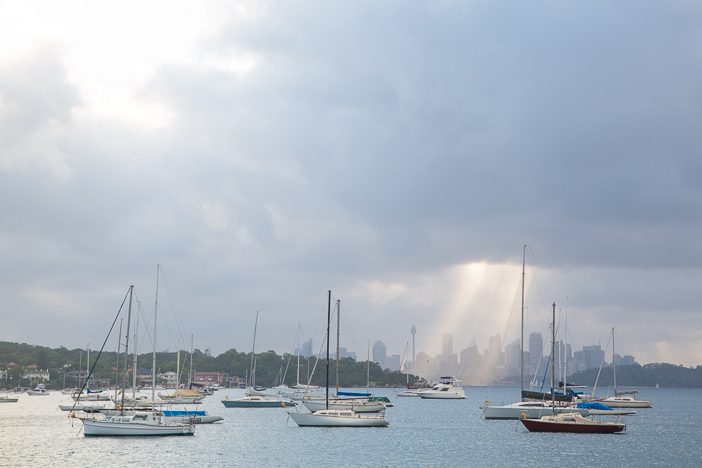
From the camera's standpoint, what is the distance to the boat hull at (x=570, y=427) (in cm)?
Result: 9462

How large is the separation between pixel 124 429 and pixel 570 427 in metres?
47.8

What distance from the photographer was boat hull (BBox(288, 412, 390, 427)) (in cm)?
9850

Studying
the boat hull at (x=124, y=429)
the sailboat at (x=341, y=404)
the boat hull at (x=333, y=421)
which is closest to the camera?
the boat hull at (x=124, y=429)


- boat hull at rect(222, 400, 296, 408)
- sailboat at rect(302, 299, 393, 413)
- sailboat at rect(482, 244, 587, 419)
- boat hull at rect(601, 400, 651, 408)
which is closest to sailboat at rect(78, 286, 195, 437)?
sailboat at rect(302, 299, 393, 413)

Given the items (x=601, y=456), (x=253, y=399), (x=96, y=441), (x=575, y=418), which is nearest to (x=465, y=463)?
(x=601, y=456)

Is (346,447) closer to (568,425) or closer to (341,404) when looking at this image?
(568,425)

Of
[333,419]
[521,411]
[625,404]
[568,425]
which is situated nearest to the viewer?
[568,425]

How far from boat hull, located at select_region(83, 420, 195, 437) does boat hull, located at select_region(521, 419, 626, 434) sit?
130 ft

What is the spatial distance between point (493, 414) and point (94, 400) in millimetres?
83679

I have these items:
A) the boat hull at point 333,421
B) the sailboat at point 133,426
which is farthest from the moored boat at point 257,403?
the sailboat at point 133,426

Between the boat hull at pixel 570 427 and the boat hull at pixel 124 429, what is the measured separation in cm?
3967

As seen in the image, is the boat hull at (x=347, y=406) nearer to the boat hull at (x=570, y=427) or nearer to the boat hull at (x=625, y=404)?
the boat hull at (x=570, y=427)

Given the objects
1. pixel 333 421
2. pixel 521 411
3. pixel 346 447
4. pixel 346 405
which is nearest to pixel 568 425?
pixel 521 411

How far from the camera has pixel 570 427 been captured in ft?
310
